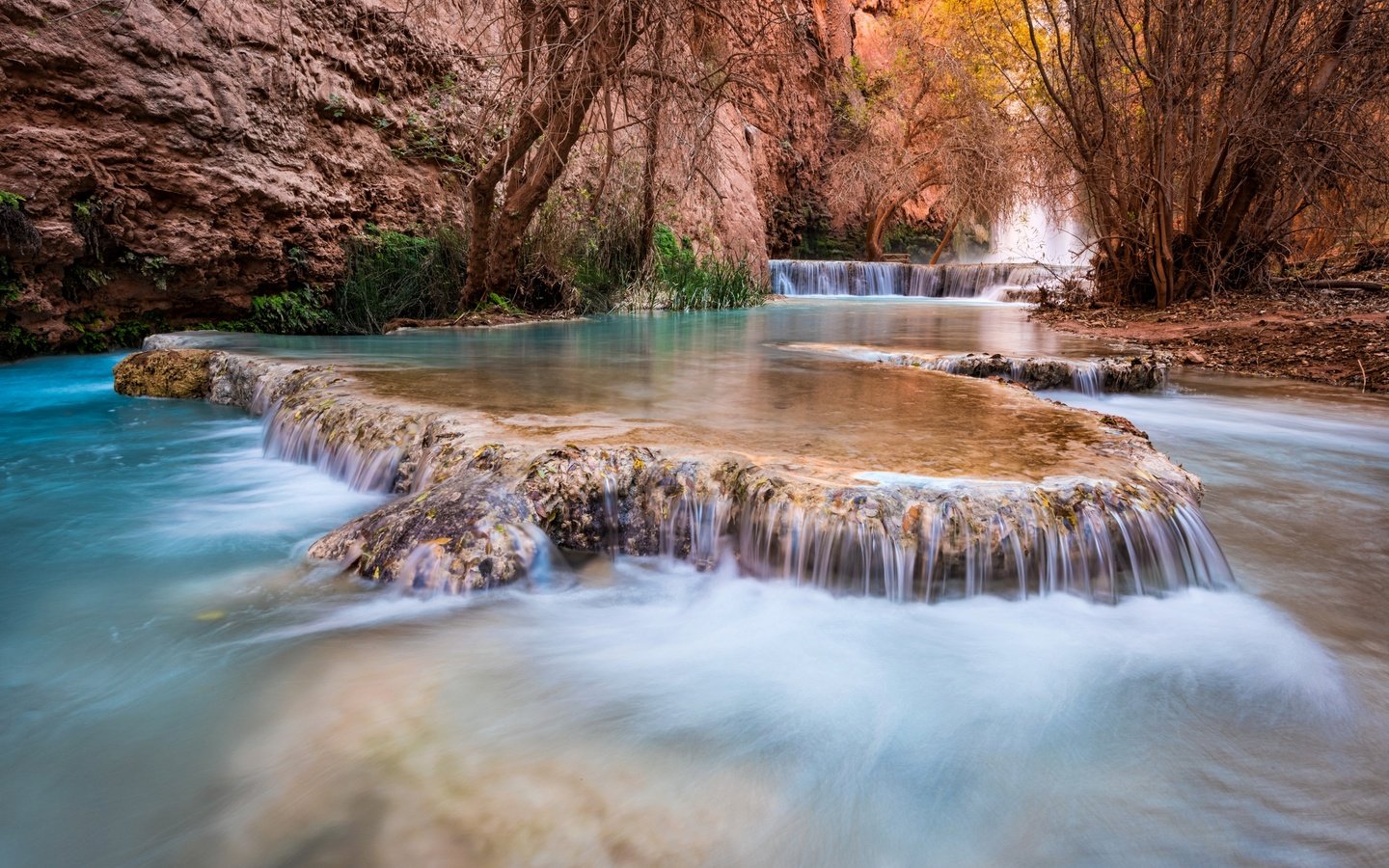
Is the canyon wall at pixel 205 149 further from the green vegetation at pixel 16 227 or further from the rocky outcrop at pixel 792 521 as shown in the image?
the rocky outcrop at pixel 792 521

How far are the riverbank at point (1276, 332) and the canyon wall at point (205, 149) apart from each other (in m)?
3.96

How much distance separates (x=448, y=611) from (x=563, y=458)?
597 millimetres

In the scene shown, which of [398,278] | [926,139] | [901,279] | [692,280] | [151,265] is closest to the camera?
[151,265]

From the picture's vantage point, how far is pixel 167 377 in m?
5.28

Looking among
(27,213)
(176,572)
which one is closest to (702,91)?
(176,572)

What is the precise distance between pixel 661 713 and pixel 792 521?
26.6 inches

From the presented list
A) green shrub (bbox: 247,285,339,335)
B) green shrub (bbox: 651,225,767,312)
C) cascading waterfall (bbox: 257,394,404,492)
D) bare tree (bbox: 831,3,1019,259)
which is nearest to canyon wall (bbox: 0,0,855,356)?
green shrub (bbox: 247,285,339,335)

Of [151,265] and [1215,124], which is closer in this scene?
[151,265]

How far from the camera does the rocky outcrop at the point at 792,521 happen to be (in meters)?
2.13

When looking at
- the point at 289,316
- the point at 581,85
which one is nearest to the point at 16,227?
the point at 289,316

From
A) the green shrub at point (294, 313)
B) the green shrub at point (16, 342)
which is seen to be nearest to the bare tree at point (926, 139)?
the green shrub at point (294, 313)

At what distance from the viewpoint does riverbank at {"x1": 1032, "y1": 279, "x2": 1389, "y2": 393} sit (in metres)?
5.77

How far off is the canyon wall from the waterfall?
8689 mm

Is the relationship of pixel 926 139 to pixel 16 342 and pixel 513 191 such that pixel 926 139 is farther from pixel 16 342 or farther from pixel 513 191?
pixel 16 342
